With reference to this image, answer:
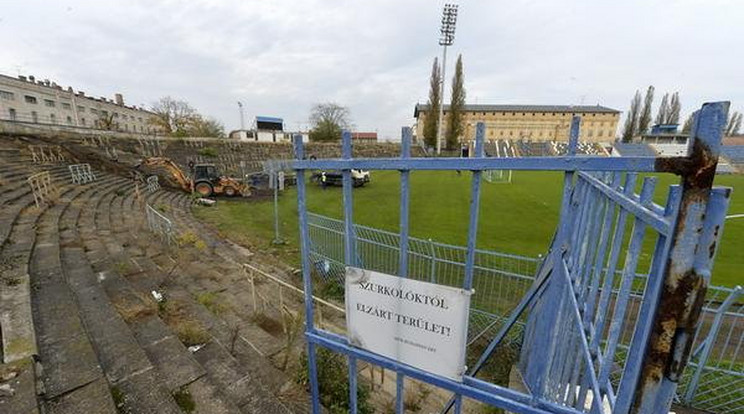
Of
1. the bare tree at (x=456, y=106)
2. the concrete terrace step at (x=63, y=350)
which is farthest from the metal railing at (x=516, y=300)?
the bare tree at (x=456, y=106)

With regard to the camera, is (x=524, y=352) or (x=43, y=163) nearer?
(x=524, y=352)

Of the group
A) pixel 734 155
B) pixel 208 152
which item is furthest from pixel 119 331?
pixel 734 155

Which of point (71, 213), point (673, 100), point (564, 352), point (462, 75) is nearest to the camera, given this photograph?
point (564, 352)

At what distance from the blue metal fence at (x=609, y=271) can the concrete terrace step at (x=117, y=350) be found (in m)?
1.67

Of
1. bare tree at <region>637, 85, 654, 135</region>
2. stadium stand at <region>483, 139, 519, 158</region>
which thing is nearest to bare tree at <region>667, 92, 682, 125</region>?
bare tree at <region>637, 85, 654, 135</region>

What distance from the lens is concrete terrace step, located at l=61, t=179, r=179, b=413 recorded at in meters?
2.82

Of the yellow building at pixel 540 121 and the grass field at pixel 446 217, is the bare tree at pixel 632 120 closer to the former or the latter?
the yellow building at pixel 540 121

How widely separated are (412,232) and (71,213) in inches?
408

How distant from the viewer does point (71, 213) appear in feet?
30.2

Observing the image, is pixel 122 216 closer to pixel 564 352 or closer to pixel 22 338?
pixel 22 338

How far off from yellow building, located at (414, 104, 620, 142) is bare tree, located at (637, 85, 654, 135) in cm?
852

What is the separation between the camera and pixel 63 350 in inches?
124

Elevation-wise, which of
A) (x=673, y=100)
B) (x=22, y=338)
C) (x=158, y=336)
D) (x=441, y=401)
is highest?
(x=673, y=100)

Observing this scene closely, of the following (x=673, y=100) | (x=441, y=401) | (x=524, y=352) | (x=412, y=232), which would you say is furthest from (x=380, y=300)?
(x=673, y=100)
